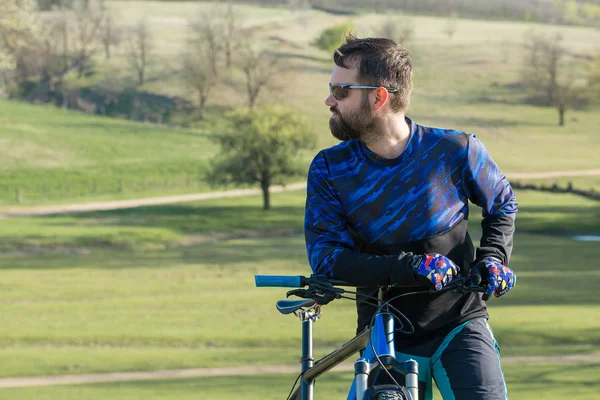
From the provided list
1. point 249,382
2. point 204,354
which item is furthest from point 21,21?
point 249,382

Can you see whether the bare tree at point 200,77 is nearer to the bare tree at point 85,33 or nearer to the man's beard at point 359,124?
the bare tree at point 85,33

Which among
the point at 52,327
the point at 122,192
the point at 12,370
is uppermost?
the point at 12,370

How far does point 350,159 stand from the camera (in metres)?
4.59

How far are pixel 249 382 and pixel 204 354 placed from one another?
14.2 feet

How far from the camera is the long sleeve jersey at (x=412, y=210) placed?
4.48m

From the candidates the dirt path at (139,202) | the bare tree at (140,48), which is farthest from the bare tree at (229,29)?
the dirt path at (139,202)

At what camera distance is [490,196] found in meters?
4.62

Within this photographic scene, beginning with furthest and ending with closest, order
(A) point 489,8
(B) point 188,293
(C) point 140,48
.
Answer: (A) point 489,8 → (C) point 140,48 → (B) point 188,293

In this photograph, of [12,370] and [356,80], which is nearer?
[356,80]

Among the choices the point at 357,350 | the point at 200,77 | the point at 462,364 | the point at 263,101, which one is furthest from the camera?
the point at 200,77

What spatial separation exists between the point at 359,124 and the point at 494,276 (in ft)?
2.89

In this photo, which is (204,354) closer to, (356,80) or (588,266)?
(356,80)

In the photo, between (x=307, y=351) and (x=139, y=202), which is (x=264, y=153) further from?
(x=307, y=351)

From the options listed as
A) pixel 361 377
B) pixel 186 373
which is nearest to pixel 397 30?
pixel 186 373
